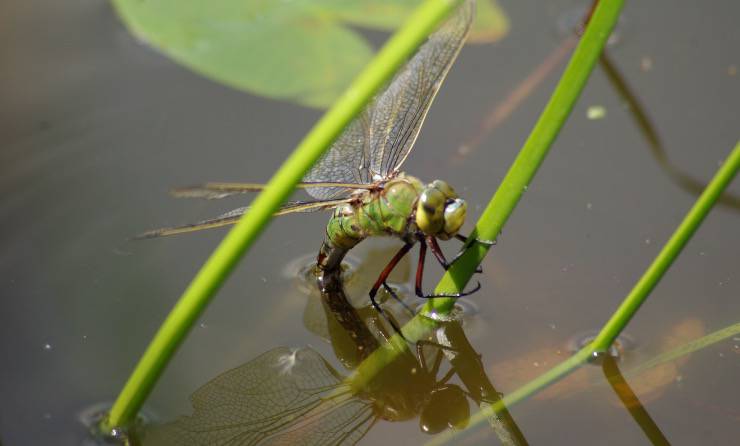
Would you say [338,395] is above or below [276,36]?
below

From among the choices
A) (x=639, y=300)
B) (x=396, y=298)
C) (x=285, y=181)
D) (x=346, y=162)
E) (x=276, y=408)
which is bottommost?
(x=276, y=408)

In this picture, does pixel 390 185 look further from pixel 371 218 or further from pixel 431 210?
pixel 431 210

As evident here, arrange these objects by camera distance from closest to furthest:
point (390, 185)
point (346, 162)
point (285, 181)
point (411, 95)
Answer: point (285, 181)
point (390, 185)
point (411, 95)
point (346, 162)

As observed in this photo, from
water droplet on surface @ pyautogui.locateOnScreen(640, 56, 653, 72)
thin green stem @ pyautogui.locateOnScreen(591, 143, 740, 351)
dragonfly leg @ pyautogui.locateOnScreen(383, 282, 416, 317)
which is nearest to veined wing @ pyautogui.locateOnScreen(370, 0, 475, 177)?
dragonfly leg @ pyautogui.locateOnScreen(383, 282, 416, 317)

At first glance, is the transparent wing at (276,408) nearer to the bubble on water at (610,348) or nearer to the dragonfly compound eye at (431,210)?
the dragonfly compound eye at (431,210)

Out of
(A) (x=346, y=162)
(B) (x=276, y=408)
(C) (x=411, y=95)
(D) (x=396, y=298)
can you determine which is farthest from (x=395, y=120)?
(B) (x=276, y=408)

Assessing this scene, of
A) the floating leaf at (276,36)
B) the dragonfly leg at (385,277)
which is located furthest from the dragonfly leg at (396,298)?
the floating leaf at (276,36)
